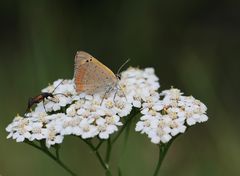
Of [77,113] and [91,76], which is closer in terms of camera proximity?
[77,113]

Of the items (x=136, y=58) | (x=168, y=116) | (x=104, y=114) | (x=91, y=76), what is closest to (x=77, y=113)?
(x=104, y=114)

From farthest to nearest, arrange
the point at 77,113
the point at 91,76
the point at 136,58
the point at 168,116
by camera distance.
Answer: the point at 136,58 → the point at 91,76 → the point at 77,113 → the point at 168,116

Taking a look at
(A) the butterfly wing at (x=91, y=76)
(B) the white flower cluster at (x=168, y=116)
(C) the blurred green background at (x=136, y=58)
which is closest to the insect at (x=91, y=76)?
(A) the butterfly wing at (x=91, y=76)

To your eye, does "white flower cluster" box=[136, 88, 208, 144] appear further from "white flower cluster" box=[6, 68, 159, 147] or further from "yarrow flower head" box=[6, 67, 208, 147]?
"white flower cluster" box=[6, 68, 159, 147]

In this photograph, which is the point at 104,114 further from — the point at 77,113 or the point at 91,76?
the point at 91,76

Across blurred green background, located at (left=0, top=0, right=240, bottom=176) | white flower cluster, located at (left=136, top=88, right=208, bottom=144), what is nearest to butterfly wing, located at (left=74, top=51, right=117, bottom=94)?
white flower cluster, located at (left=136, top=88, right=208, bottom=144)

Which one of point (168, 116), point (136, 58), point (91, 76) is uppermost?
point (136, 58)

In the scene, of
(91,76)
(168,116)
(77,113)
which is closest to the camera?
(168,116)
